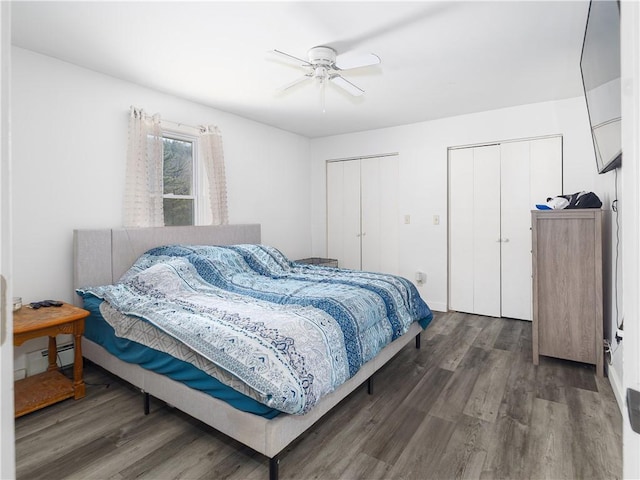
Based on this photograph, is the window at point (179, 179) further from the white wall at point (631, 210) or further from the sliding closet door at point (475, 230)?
the white wall at point (631, 210)

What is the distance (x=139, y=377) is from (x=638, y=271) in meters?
2.49

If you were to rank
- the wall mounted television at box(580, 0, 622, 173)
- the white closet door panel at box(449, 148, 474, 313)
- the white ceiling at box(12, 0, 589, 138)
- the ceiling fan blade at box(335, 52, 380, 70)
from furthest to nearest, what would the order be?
the white closet door panel at box(449, 148, 474, 313) → the ceiling fan blade at box(335, 52, 380, 70) → the white ceiling at box(12, 0, 589, 138) → the wall mounted television at box(580, 0, 622, 173)

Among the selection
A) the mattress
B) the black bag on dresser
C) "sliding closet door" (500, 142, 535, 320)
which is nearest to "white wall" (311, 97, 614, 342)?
"sliding closet door" (500, 142, 535, 320)

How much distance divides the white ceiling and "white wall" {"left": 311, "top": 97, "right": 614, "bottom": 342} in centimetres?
30

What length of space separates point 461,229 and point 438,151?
105 centimetres

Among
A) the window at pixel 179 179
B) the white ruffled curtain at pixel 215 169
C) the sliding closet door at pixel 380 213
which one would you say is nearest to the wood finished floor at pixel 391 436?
the window at pixel 179 179

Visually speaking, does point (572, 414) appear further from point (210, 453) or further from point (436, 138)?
point (436, 138)

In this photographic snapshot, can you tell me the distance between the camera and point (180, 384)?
1.98 m

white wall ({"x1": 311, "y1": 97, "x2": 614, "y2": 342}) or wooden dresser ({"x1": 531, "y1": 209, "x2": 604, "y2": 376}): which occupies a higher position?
white wall ({"x1": 311, "y1": 97, "x2": 614, "y2": 342})

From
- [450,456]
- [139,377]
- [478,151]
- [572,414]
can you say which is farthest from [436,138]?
[139,377]

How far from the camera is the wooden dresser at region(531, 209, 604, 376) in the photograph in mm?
2770

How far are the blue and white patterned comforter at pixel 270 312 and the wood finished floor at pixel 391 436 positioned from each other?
366 millimetres

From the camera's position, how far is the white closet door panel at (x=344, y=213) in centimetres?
534

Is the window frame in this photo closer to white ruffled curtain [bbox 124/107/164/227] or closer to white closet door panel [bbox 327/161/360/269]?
white ruffled curtain [bbox 124/107/164/227]
